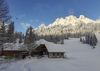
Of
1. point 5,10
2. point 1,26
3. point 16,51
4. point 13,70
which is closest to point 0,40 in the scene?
point 1,26

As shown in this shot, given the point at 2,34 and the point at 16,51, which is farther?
the point at 16,51

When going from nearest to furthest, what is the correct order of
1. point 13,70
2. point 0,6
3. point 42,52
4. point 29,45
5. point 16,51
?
point 0,6 < point 13,70 < point 29,45 < point 42,52 < point 16,51

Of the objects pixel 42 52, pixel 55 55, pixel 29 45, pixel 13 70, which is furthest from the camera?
pixel 42 52

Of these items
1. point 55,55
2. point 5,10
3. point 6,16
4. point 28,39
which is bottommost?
point 55,55

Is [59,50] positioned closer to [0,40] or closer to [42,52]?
[42,52]

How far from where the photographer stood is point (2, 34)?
6.97 metres

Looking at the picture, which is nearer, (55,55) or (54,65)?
(54,65)

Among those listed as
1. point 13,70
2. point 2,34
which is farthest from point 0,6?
point 13,70

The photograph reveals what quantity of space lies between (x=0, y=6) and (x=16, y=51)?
1197 inches

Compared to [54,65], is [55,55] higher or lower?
lower

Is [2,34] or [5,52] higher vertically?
[2,34]

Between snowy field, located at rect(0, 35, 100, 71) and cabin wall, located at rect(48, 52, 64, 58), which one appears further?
cabin wall, located at rect(48, 52, 64, 58)

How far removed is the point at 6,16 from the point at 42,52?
25.6 metres

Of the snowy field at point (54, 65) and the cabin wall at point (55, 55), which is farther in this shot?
the cabin wall at point (55, 55)
